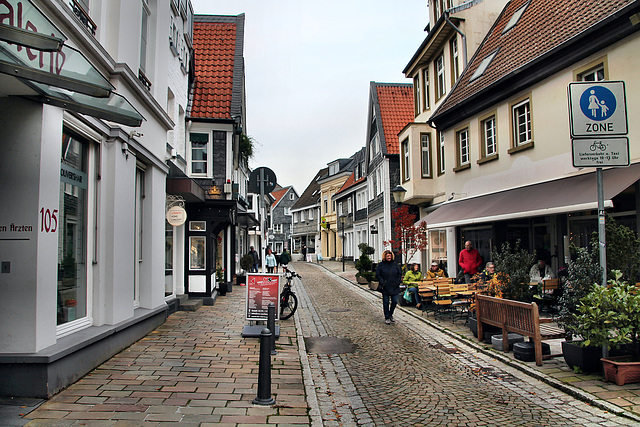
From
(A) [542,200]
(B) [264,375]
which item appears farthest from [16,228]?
(A) [542,200]

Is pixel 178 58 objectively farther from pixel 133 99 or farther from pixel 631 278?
pixel 631 278

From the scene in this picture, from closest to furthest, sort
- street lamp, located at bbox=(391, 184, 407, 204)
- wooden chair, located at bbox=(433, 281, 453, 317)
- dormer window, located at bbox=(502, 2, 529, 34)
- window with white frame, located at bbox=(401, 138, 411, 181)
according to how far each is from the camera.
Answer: wooden chair, located at bbox=(433, 281, 453, 317) < dormer window, located at bbox=(502, 2, 529, 34) < street lamp, located at bbox=(391, 184, 407, 204) < window with white frame, located at bbox=(401, 138, 411, 181)

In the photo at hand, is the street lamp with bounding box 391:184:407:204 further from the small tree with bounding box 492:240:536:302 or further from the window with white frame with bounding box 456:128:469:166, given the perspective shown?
the small tree with bounding box 492:240:536:302

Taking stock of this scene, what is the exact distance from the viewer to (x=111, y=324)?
7375 mm

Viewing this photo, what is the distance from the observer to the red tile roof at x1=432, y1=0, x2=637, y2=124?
11.4m

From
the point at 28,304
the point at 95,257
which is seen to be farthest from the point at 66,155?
the point at 28,304

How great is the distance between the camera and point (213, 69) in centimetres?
1875

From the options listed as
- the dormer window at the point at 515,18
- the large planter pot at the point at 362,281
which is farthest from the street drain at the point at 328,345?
the large planter pot at the point at 362,281

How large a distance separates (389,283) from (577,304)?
5.50 meters

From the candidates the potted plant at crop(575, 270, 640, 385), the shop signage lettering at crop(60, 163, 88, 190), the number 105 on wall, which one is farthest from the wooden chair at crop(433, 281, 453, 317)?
the number 105 on wall

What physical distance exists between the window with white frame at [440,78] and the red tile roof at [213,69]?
→ 8030 millimetres

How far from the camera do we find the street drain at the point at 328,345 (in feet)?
28.2

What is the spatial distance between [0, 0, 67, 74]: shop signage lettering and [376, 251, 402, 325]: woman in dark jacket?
8.30m

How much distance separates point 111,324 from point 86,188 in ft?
6.56
